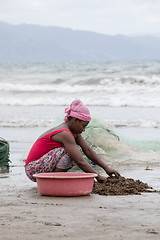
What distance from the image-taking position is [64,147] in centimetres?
490

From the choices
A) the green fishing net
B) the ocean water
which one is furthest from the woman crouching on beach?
the ocean water

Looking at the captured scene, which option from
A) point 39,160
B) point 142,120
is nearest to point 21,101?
point 142,120

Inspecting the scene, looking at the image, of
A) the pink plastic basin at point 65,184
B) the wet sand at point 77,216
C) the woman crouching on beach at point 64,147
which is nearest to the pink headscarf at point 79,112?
the woman crouching on beach at point 64,147

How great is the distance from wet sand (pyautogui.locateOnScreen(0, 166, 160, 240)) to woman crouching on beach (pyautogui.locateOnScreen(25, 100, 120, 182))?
30 centimetres

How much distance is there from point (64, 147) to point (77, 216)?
134 cm

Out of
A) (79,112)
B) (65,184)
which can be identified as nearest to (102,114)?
(79,112)

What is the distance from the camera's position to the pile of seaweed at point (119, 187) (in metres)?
4.72

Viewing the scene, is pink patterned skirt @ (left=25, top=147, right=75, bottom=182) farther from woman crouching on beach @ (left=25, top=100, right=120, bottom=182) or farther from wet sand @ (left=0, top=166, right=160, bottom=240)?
wet sand @ (left=0, top=166, right=160, bottom=240)

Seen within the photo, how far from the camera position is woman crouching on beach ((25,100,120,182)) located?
477 cm

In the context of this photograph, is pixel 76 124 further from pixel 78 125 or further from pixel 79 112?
pixel 79 112

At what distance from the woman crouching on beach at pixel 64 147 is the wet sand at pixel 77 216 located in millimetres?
305

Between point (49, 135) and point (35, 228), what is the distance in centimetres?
174

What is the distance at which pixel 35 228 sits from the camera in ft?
10.7

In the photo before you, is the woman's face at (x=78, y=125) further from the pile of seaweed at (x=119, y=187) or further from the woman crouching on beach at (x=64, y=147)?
the pile of seaweed at (x=119, y=187)
